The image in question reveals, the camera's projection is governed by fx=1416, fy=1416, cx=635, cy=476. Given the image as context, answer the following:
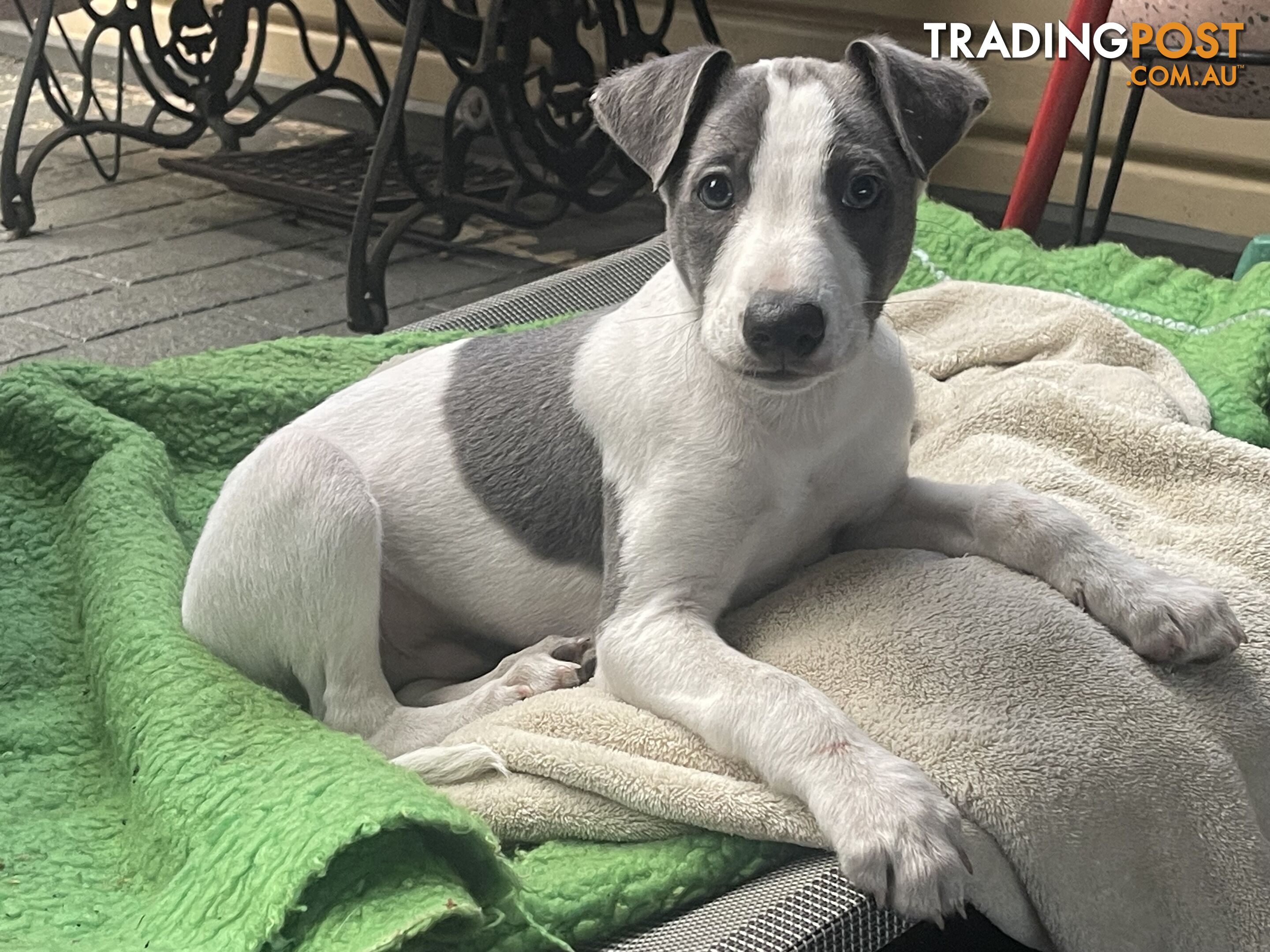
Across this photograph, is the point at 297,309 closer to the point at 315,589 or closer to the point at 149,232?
the point at 149,232

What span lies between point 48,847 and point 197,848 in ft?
1.25

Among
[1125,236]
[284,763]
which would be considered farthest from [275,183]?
[284,763]

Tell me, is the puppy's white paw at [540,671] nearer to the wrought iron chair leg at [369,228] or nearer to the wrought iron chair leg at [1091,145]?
the wrought iron chair leg at [1091,145]

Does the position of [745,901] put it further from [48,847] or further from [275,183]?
[275,183]

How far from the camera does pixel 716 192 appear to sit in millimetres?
2029

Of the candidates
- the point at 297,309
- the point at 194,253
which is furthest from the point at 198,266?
the point at 297,309

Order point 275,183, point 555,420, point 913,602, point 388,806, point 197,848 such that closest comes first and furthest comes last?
1. point 388,806
2. point 197,848
3. point 913,602
4. point 555,420
5. point 275,183

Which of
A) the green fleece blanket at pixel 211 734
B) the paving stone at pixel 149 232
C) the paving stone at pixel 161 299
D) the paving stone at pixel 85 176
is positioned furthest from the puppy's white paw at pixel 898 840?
the paving stone at pixel 85 176

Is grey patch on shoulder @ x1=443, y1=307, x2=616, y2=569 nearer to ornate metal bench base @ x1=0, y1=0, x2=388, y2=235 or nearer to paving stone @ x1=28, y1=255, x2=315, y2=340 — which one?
paving stone @ x1=28, y1=255, x2=315, y2=340

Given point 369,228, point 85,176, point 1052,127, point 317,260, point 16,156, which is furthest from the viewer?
point 85,176

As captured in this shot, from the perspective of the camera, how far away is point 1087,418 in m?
2.75

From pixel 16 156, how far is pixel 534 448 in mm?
4526

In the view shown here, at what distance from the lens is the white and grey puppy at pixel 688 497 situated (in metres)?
1.88

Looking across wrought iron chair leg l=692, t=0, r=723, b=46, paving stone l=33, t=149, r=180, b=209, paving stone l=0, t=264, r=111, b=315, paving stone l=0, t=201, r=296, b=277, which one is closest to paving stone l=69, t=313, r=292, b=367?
paving stone l=0, t=264, r=111, b=315
